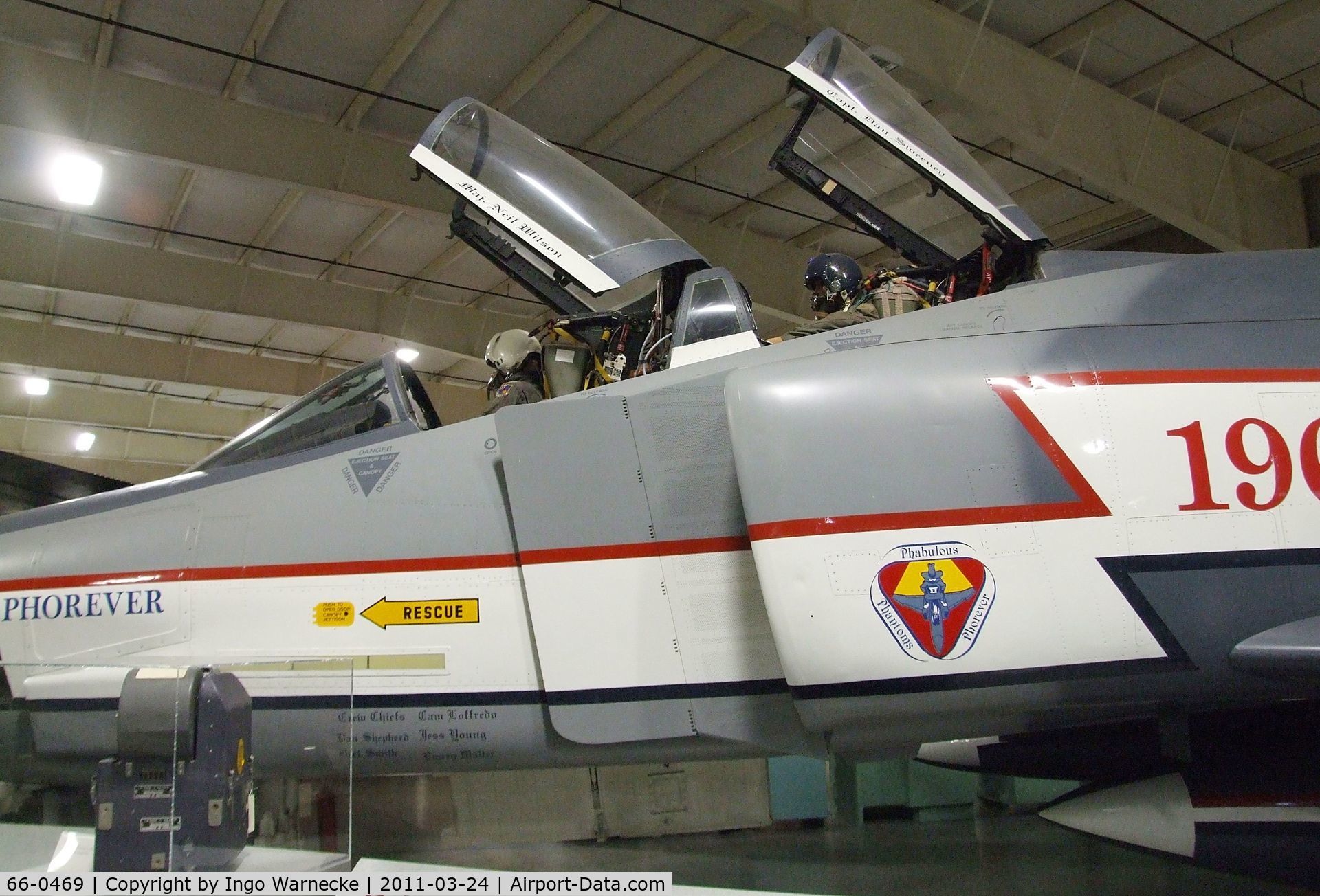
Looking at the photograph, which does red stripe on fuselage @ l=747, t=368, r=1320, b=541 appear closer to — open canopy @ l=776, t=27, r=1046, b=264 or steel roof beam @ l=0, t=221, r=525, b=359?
open canopy @ l=776, t=27, r=1046, b=264

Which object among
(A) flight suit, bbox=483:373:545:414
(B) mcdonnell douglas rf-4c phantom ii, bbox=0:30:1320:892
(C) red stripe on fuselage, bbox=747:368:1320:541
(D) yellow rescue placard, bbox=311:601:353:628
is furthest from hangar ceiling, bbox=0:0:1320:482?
(D) yellow rescue placard, bbox=311:601:353:628

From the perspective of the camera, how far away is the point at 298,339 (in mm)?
16344

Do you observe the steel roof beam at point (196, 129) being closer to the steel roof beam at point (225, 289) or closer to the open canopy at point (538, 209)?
the steel roof beam at point (225, 289)

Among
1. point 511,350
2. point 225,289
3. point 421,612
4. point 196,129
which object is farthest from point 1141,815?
point 225,289

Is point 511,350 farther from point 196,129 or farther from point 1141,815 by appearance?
point 196,129

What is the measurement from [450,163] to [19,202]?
29.9ft

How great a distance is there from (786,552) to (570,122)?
299 inches

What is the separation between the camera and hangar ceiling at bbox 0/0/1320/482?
8.10m

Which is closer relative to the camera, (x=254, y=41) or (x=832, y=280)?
(x=832, y=280)

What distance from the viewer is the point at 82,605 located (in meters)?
3.61

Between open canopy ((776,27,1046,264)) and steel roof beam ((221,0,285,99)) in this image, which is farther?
steel roof beam ((221,0,285,99))

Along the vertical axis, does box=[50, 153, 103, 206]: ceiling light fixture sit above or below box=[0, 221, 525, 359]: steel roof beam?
above

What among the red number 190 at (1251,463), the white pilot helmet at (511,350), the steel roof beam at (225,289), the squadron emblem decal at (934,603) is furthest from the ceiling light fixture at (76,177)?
the red number 190 at (1251,463)

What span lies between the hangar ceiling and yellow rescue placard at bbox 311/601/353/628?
322 centimetres
